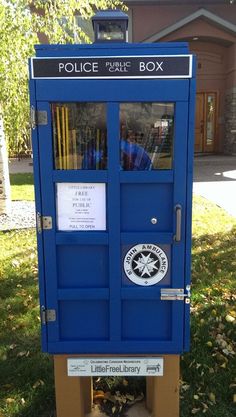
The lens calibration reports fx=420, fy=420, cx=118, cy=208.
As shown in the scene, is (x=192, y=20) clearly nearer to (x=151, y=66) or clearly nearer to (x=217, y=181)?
(x=217, y=181)

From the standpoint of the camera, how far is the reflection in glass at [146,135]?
6.82ft

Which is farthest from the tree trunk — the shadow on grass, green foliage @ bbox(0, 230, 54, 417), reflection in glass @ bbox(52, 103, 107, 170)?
reflection in glass @ bbox(52, 103, 107, 170)

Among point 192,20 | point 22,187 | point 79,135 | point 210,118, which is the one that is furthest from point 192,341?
point 210,118

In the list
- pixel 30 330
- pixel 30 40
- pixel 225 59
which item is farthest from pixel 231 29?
pixel 30 330

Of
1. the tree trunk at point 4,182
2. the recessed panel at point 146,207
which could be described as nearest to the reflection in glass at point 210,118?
the tree trunk at point 4,182

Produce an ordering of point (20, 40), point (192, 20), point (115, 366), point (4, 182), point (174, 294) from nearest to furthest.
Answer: point (174, 294)
point (115, 366)
point (20, 40)
point (4, 182)
point (192, 20)

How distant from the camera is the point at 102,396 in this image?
2820 millimetres

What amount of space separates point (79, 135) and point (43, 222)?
1.59ft

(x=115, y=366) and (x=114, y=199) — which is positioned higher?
(x=114, y=199)

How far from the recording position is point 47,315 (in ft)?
7.36

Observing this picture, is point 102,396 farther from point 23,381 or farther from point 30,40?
point 30,40

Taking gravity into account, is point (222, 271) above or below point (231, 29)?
below

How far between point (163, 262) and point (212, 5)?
16311mm

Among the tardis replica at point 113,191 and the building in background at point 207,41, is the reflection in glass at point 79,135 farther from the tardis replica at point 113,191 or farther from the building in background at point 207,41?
the building in background at point 207,41
